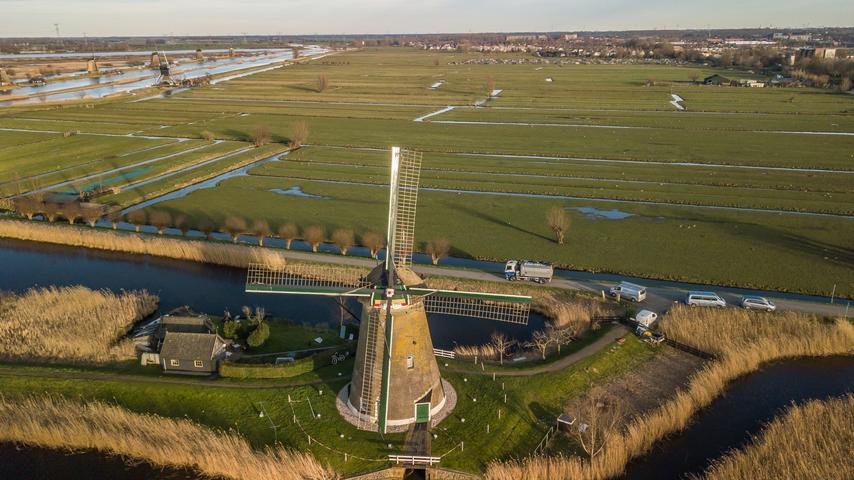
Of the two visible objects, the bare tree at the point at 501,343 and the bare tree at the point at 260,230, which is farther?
the bare tree at the point at 260,230

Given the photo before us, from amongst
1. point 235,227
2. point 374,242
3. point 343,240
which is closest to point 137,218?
point 235,227

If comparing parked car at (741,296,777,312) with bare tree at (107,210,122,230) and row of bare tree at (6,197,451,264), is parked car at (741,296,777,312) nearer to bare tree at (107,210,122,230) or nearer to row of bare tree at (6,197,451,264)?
row of bare tree at (6,197,451,264)

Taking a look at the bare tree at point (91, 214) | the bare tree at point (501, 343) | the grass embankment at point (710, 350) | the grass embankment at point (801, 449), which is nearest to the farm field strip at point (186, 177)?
the bare tree at point (91, 214)

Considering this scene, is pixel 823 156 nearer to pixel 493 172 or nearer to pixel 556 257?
pixel 493 172

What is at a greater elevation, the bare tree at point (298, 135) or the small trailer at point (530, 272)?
the bare tree at point (298, 135)

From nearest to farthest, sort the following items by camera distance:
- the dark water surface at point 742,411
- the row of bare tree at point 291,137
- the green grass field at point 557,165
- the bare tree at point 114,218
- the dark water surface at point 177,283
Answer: the dark water surface at point 742,411
the dark water surface at point 177,283
the green grass field at point 557,165
the bare tree at point 114,218
the row of bare tree at point 291,137

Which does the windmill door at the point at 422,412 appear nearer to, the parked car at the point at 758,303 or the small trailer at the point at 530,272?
the small trailer at the point at 530,272

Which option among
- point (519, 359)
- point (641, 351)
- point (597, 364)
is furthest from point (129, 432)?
point (641, 351)
